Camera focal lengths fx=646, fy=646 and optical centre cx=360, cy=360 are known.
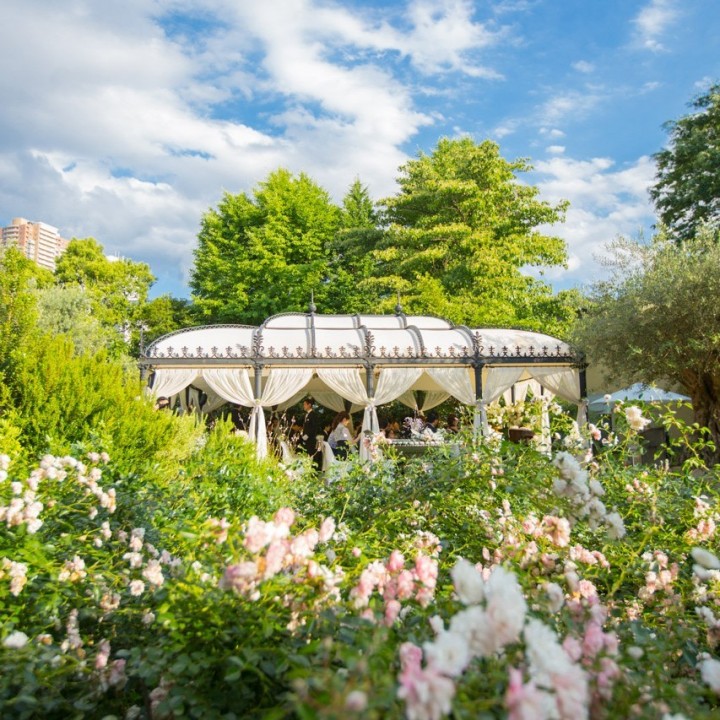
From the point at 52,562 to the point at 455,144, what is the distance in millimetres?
26015

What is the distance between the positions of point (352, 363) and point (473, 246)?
31.5 ft

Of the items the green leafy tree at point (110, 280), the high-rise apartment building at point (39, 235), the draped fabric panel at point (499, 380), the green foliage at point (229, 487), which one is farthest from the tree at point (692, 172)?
the high-rise apartment building at point (39, 235)

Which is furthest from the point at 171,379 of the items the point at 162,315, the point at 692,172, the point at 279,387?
the point at 162,315

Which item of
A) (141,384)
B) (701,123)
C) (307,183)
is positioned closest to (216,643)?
(141,384)

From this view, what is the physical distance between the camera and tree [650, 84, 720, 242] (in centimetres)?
1642

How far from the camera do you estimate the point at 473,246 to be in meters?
20.5

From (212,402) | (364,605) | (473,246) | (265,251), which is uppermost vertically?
(265,251)

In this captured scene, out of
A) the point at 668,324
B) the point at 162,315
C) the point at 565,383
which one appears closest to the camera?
the point at 668,324

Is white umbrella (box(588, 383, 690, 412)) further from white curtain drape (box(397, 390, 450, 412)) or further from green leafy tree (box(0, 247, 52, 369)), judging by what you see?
green leafy tree (box(0, 247, 52, 369))

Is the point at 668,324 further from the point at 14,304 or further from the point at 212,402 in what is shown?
the point at 212,402

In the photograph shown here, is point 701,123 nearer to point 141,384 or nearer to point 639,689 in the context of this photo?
point 141,384

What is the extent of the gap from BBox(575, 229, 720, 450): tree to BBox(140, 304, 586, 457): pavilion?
1266mm

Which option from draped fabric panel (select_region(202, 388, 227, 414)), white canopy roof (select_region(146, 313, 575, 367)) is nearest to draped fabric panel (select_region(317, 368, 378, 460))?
white canopy roof (select_region(146, 313, 575, 367))

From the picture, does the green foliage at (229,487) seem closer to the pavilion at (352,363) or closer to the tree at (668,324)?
the pavilion at (352,363)
